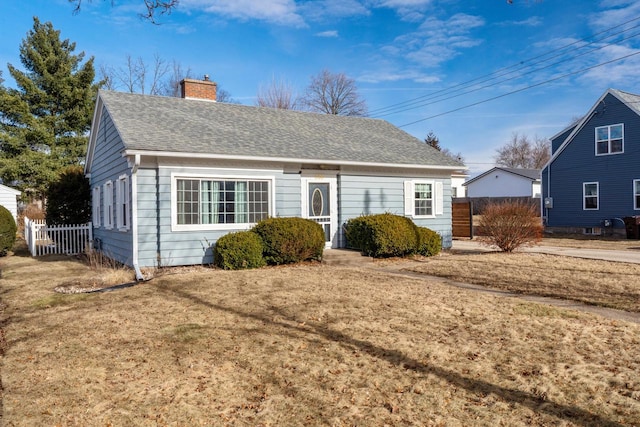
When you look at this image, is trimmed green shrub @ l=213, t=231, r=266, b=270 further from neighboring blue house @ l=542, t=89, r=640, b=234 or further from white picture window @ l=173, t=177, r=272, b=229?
neighboring blue house @ l=542, t=89, r=640, b=234

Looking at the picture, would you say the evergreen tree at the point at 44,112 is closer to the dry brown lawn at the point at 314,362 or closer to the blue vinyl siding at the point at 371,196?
the blue vinyl siding at the point at 371,196

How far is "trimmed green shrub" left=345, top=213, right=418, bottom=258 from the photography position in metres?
12.8

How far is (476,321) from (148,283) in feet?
21.6

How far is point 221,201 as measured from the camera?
11.9m

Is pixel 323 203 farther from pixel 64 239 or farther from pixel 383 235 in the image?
pixel 64 239

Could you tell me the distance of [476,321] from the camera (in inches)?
241

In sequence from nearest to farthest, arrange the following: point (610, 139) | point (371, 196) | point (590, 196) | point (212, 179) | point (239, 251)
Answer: point (239, 251) < point (212, 179) < point (371, 196) < point (610, 139) < point (590, 196)

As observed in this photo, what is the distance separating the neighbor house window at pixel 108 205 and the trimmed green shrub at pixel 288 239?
5.08 metres

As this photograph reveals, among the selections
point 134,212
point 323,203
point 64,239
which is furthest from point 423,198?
point 64,239

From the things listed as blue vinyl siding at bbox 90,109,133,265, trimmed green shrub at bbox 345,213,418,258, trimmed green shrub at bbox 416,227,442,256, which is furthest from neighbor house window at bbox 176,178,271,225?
trimmed green shrub at bbox 416,227,442,256

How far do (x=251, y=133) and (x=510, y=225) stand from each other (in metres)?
8.42

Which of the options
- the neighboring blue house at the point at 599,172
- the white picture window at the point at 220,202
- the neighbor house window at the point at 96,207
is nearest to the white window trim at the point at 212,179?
the white picture window at the point at 220,202

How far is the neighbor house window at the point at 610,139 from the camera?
2213 centimetres

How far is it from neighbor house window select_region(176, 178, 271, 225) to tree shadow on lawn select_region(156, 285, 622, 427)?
16.1 feet
